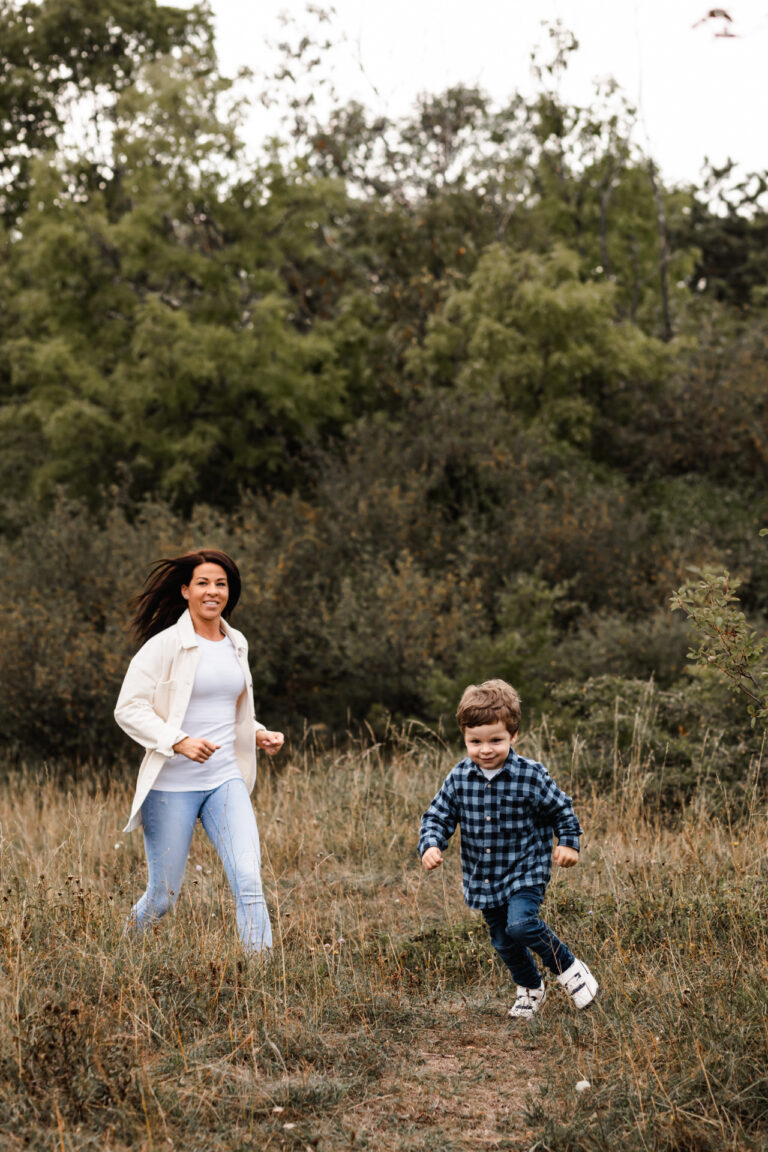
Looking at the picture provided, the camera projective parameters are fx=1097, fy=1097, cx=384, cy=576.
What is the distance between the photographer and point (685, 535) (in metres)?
15.0

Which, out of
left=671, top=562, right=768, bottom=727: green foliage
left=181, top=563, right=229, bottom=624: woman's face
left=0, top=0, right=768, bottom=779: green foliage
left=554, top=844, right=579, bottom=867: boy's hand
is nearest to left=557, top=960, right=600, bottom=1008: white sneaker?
left=554, top=844, right=579, bottom=867: boy's hand

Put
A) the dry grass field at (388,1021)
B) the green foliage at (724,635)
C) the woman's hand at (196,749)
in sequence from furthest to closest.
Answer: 1. the woman's hand at (196,749)
2. the green foliage at (724,635)
3. the dry grass field at (388,1021)

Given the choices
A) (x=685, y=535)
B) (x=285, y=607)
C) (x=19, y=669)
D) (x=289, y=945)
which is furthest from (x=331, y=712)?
(x=289, y=945)

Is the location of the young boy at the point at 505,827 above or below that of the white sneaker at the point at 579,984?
above

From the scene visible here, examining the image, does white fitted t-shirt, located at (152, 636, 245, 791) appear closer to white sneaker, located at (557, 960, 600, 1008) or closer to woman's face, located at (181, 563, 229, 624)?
woman's face, located at (181, 563, 229, 624)

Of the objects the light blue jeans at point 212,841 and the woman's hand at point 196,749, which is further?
the light blue jeans at point 212,841

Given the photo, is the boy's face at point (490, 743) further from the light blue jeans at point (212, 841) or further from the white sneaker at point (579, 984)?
the light blue jeans at point (212, 841)

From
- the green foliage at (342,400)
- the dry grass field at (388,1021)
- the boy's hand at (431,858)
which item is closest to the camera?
the dry grass field at (388,1021)

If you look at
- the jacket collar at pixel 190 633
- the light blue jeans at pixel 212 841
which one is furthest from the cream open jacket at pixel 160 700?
the light blue jeans at pixel 212 841

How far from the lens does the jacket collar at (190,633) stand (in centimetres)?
463

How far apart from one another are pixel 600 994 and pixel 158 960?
1610mm

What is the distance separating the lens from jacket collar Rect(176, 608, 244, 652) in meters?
4.63

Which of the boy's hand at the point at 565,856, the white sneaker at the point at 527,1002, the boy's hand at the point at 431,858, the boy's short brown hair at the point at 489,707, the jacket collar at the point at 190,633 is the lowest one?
the white sneaker at the point at 527,1002

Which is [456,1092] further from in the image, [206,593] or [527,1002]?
[206,593]
